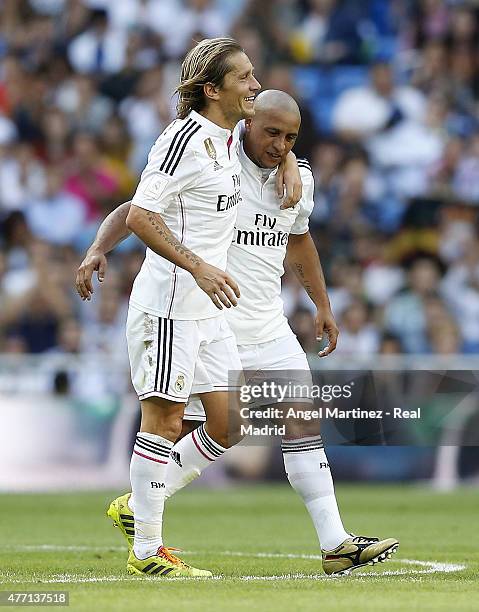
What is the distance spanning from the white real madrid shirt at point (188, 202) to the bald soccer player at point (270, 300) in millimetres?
306

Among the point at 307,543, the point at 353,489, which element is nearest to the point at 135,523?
the point at 307,543

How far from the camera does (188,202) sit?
6641 mm

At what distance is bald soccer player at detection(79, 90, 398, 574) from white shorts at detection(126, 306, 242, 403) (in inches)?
12.9

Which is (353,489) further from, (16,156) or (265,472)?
(16,156)

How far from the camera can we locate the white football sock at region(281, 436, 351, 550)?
686 centimetres

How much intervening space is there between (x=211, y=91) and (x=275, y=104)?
15.2 inches

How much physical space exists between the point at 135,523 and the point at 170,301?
1084 mm

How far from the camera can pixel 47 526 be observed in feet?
32.9

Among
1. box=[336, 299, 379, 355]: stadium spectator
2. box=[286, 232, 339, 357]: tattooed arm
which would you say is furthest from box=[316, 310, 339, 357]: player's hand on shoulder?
box=[336, 299, 379, 355]: stadium spectator

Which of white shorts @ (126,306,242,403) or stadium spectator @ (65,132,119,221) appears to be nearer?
white shorts @ (126,306,242,403)

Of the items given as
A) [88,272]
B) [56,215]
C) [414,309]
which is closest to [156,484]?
[88,272]

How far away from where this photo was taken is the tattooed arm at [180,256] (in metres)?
6.26

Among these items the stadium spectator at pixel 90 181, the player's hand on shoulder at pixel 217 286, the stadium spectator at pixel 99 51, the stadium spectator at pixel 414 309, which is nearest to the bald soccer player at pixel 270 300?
the player's hand on shoulder at pixel 217 286

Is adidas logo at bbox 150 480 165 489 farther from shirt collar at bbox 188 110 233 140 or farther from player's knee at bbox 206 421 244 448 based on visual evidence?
shirt collar at bbox 188 110 233 140
